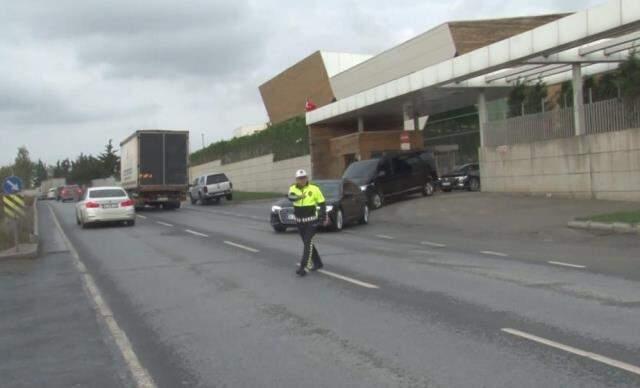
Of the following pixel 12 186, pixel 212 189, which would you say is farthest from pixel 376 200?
pixel 212 189

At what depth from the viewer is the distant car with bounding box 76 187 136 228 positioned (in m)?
23.9

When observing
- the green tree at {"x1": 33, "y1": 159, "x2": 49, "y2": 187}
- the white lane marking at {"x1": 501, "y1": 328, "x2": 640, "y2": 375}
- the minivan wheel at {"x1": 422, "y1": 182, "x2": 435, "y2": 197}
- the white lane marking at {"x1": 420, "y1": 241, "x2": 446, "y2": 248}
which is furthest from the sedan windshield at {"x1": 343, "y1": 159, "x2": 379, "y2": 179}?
the green tree at {"x1": 33, "y1": 159, "x2": 49, "y2": 187}

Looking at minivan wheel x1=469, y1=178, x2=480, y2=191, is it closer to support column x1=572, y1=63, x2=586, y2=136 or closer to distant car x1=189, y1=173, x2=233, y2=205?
support column x1=572, y1=63, x2=586, y2=136

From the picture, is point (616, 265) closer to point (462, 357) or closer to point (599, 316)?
point (599, 316)

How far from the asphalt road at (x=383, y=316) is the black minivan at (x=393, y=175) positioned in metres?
11.1

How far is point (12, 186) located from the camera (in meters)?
17.3

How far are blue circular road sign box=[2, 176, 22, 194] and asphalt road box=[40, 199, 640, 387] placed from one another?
409 centimetres

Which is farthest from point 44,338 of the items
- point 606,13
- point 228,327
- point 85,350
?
point 606,13

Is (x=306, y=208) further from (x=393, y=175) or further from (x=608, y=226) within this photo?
(x=393, y=175)

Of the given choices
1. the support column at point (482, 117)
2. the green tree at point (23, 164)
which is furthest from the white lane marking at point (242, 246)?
the green tree at point (23, 164)

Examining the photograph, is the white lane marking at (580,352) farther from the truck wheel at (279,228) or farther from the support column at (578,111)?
the support column at (578,111)

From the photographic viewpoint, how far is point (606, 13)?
64.3 feet

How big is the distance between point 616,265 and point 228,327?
7041 millimetres

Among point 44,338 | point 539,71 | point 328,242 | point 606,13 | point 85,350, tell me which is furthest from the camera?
point 539,71
